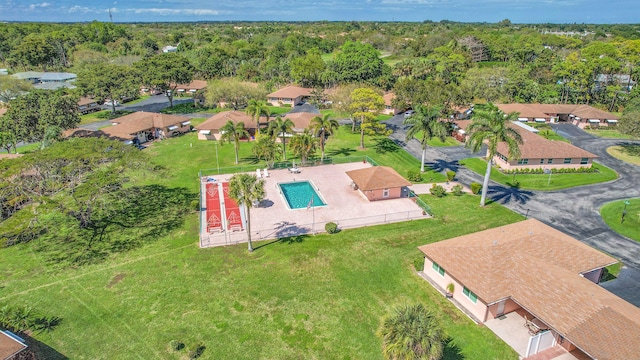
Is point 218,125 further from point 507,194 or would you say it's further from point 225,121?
point 507,194

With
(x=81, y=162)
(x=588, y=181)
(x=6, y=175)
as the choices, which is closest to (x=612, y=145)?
(x=588, y=181)

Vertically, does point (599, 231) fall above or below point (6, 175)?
A: below

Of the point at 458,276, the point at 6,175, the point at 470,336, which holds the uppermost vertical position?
the point at 6,175

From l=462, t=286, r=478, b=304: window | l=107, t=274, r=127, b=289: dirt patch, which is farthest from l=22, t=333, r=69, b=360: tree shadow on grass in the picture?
l=462, t=286, r=478, b=304: window

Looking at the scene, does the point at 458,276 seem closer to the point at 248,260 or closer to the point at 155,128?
the point at 248,260

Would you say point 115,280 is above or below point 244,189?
below

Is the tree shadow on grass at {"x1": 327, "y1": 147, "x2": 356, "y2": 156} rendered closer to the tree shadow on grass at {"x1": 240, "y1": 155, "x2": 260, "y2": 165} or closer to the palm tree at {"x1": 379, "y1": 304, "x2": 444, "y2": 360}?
→ the tree shadow on grass at {"x1": 240, "y1": 155, "x2": 260, "y2": 165}

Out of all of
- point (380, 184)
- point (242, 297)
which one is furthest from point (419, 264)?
point (242, 297)
